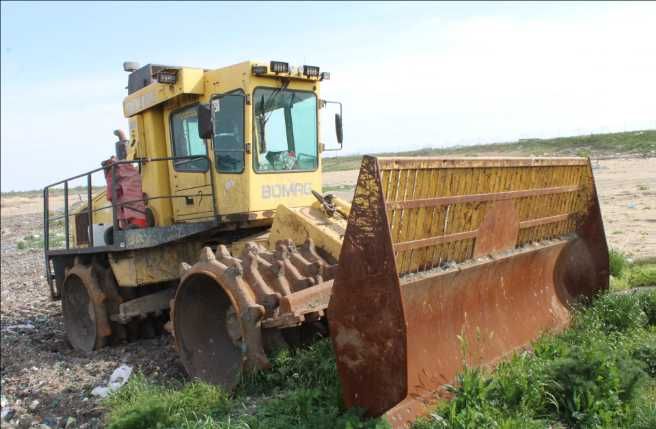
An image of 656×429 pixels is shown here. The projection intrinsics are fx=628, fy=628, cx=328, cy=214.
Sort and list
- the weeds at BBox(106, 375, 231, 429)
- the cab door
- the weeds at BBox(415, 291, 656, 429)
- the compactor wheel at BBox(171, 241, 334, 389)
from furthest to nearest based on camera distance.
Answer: the cab door, the compactor wheel at BBox(171, 241, 334, 389), the weeds at BBox(106, 375, 231, 429), the weeds at BBox(415, 291, 656, 429)

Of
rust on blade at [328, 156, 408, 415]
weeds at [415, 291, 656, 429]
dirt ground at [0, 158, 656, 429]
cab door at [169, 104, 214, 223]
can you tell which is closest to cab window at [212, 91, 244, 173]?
cab door at [169, 104, 214, 223]

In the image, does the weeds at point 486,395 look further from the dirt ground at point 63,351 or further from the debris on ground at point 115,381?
the dirt ground at point 63,351

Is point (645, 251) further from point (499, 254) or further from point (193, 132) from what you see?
point (193, 132)

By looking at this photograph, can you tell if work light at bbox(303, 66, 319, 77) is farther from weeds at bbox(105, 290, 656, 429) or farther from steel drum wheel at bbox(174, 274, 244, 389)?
weeds at bbox(105, 290, 656, 429)

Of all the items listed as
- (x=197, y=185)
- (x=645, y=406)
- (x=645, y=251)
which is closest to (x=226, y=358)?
(x=197, y=185)

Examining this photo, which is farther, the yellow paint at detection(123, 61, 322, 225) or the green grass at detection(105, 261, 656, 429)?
the yellow paint at detection(123, 61, 322, 225)

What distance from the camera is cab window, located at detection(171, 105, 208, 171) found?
720 cm

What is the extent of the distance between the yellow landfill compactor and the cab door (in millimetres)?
25

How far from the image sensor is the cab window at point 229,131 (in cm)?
656

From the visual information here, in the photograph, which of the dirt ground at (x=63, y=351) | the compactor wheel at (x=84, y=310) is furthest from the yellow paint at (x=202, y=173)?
the dirt ground at (x=63, y=351)

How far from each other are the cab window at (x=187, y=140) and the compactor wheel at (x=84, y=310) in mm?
1974

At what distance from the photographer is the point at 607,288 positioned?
257 inches

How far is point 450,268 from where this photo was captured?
4754mm

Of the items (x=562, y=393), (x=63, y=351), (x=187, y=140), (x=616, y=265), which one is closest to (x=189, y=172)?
(x=187, y=140)
